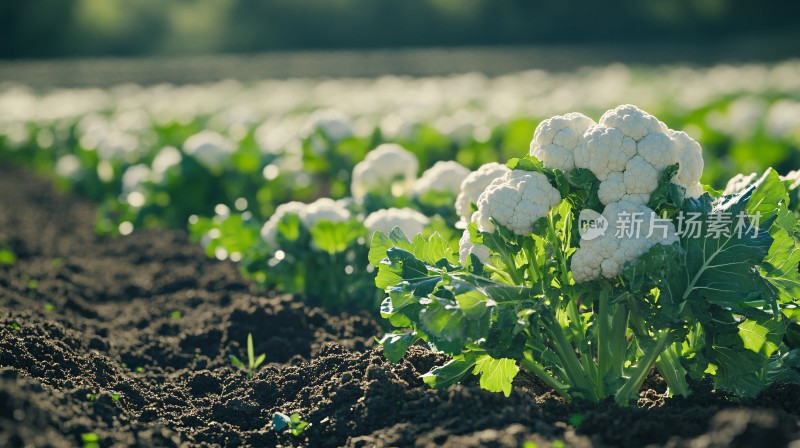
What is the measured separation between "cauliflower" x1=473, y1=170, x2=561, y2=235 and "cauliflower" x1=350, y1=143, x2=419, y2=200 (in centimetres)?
398

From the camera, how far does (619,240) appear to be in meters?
3.77

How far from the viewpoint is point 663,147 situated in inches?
156

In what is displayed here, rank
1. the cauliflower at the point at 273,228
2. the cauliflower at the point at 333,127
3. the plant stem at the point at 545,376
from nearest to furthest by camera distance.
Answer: the plant stem at the point at 545,376, the cauliflower at the point at 273,228, the cauliflower at the point at 333,127

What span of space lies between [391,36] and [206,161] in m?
45.8

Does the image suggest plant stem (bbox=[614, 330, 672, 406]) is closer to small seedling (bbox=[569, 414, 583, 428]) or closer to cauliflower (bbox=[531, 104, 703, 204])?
small seedling (bbox=[569, 414, 583, 428])

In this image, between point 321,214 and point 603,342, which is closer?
point 603,342

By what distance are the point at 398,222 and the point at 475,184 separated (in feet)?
4.29

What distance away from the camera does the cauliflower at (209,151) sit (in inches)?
393

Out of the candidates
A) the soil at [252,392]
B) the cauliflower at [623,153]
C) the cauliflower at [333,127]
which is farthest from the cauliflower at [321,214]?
the cauliflower at [333,127]

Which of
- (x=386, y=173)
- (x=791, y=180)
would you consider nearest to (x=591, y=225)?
(x=791, y=180)

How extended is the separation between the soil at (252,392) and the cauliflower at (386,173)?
1.48 metres

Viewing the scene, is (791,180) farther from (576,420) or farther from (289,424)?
(289,424)

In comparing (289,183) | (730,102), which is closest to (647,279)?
(289,183)

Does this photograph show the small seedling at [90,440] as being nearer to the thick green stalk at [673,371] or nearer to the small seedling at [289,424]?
the small seedling at [289,424]
